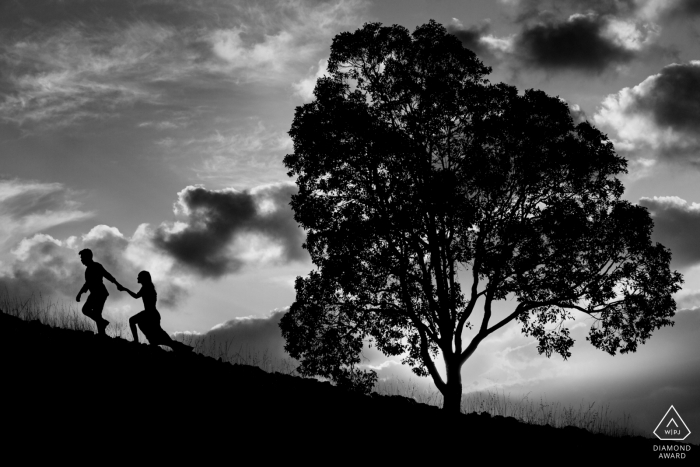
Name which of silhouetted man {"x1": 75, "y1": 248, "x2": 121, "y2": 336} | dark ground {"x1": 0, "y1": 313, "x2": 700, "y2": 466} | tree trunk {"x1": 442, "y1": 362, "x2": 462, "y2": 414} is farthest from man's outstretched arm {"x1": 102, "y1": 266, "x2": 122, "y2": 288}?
tree trunk {"x1": 442, "y1": 362, "x2": 462, "y2": 414}

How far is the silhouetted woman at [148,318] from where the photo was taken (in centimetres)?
1378

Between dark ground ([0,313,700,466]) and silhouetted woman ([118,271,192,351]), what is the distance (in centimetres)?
77

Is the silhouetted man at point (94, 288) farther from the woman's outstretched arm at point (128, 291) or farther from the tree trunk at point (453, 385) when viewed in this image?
the tree trunk at point (453, 385)

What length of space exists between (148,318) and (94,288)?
4.99 feet

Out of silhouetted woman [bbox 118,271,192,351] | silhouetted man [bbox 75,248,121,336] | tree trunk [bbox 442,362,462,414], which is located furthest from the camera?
tree trunk [bbox 442,362,462,414]

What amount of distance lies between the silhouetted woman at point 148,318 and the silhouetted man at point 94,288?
0.49 metres

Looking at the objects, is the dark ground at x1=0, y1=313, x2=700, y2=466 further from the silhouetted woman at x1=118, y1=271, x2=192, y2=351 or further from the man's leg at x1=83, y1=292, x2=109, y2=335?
the man's leg at x1=83, y1=292, x2=109, y2=335

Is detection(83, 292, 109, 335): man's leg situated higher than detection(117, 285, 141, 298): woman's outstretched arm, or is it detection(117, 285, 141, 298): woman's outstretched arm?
detection(117, 285, 141, 298): woman's outstretched arm

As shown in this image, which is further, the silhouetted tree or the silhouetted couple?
the silhouetted tree

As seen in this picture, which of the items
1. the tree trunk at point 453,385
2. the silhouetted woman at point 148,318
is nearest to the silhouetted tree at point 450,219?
the tree trunk at point 453,385

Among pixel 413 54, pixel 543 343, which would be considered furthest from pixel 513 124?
pixel 543 343

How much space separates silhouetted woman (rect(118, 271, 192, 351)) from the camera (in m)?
13.8

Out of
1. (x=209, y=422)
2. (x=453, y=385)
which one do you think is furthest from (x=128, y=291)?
(x=453, y=385)

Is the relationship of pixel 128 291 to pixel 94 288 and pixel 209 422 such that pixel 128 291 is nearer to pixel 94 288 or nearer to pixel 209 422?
pixel 94 288
